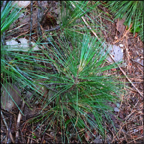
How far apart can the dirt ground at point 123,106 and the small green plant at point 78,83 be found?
0.10m

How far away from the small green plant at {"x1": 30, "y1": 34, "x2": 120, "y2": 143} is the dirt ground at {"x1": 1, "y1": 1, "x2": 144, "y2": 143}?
10 cm

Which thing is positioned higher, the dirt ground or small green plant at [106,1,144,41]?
small green plant at [106,1,144,41]

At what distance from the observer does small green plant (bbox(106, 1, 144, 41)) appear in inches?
53.2

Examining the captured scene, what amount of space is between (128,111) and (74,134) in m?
0.54

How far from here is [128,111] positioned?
4.46ft

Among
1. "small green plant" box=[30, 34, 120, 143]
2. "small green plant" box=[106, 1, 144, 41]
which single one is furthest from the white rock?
"small green plant" box=[30, 34, 120, 143]

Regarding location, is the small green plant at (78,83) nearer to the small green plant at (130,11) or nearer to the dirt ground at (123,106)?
the dirt ground at (123,106)

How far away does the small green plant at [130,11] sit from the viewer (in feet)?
4.43

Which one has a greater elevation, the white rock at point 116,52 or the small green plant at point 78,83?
the white rock at point 116,52

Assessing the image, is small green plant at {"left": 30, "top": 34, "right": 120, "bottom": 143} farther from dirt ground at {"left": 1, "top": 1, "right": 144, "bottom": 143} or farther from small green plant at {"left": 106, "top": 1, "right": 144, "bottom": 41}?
small green plant at {"left": 106, "top": 1, "right": 144, "bottom": 41}

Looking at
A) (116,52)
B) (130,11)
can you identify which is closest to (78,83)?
(116,52)

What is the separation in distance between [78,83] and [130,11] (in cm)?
100

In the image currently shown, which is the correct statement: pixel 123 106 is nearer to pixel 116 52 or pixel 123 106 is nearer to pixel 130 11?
pixel 116 52

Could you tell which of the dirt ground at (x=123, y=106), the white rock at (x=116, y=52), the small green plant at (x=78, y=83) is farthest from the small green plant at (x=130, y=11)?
the small green plant at (x=78, y=83)
